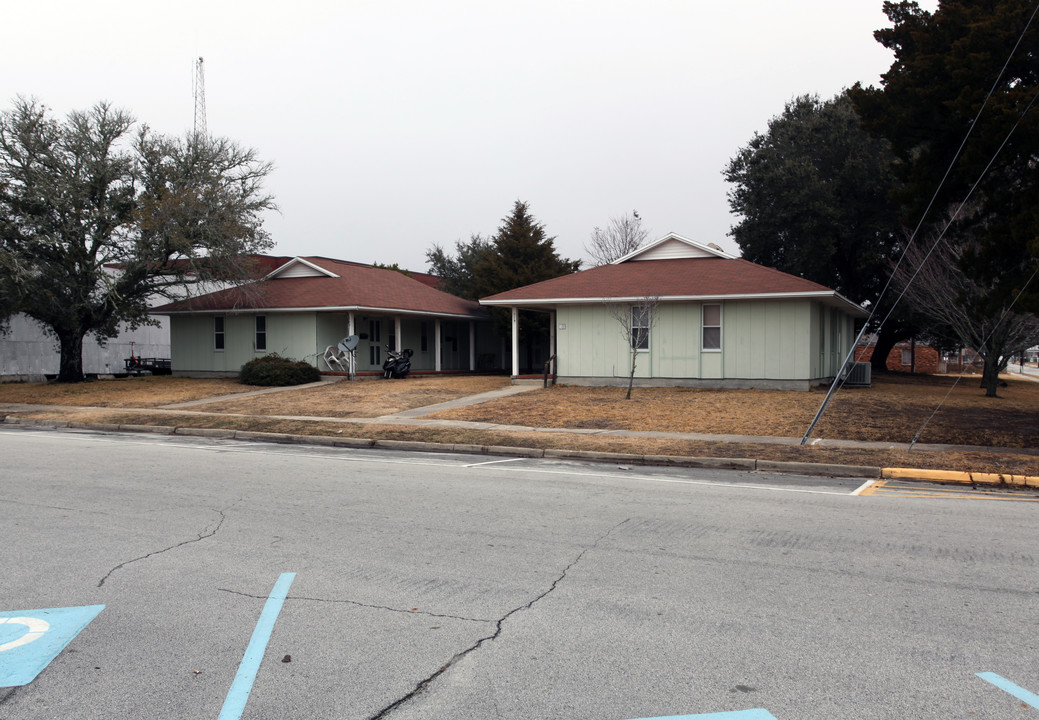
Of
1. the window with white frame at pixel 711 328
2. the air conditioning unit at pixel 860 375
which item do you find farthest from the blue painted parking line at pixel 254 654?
the air conditioning unit at pixel 860 375

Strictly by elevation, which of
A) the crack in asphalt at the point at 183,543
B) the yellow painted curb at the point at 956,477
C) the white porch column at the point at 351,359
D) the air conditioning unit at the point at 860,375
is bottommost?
the yellow painted curb at the point at 956,477

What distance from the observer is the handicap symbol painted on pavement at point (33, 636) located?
4203mm

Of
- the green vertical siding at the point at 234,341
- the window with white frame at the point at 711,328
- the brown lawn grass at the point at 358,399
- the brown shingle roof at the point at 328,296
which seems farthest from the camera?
the green vertical siding at the point at 234,341

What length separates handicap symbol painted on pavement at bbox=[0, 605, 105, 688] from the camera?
4.20m

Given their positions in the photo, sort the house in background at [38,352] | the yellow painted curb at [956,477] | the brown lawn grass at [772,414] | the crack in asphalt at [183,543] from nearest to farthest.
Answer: the crack in asphalt at [183,543] < the yellow painted curb at [956,477] < the brown lawn grass at [772,414] < the house in background at [38,352]

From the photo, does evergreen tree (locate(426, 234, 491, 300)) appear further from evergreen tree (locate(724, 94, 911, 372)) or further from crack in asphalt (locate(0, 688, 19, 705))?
crack in asphalt (locate(0, 688, 19, 705))

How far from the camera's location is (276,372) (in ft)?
91.5

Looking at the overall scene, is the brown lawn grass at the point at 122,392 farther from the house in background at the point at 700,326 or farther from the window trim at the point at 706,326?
the window trim at the point at 706,326

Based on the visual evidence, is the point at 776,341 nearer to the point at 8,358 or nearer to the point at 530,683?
the point at 530,683

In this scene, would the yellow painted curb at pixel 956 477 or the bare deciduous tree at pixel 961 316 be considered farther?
the bare deciduous tree at pixel 961 316

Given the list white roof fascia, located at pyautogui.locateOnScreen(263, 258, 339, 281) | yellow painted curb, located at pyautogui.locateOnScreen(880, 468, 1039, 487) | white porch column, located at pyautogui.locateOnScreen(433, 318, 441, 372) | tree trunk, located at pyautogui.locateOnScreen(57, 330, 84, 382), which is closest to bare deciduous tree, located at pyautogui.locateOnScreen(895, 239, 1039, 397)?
yellow painted curb, located at pyautogui.locateOnScreen(880, 468, 1039, 487)

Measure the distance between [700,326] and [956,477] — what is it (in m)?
13.7

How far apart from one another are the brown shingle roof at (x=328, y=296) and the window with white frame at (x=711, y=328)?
474 inches

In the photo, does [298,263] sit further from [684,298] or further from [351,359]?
[684,298]
